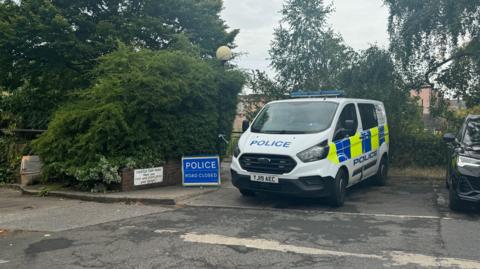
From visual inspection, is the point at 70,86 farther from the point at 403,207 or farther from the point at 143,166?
the point at 403,207

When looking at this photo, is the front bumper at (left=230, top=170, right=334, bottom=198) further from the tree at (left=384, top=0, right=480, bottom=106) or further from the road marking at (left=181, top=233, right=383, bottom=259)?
the tree at (left=384, top=0, right=480, bottom=106)

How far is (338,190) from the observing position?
297 inches

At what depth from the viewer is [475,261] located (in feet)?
15.5

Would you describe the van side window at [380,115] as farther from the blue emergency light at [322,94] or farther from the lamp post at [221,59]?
the lamp post at [221,59]

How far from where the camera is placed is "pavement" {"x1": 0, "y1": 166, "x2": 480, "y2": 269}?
192 inches

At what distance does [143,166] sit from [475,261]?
6.92m

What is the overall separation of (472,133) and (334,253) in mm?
4441

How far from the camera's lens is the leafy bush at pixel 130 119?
30.4ft

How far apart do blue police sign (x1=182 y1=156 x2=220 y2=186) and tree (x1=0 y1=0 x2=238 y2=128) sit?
13.6 ft

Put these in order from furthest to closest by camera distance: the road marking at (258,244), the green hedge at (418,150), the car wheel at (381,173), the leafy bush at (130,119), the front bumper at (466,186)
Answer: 1. the green hedge at (418,150)
2. the car wheel at (381,173)
3. the leafy bush at (130,119)
4. the front bumper at (466,186)
5. the road marking at (258,244)

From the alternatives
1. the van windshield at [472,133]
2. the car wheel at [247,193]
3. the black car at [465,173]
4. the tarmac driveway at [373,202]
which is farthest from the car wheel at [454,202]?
the car wheel at [247,193]

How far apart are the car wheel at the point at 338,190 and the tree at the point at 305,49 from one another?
5.87 metres

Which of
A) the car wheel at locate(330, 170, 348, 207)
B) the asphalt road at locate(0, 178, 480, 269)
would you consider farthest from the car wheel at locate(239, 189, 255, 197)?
the car wheel at locate(330, 170, 348, 207)

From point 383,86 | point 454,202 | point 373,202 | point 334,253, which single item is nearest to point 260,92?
point 383,86
